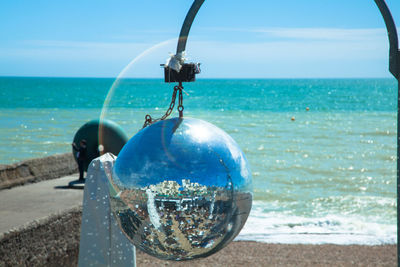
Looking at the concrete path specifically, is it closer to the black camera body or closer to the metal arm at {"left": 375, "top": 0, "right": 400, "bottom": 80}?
the black camera body

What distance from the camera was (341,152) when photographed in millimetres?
25906

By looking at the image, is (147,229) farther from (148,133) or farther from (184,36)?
(184,36)

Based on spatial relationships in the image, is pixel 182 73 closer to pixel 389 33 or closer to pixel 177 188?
pixel 177 188

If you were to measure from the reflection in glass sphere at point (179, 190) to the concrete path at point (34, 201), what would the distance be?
403cm

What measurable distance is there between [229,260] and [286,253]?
1210 mm

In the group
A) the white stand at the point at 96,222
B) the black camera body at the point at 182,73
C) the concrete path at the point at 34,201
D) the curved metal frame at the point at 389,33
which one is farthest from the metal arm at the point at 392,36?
the concrete path at the point at 34,201

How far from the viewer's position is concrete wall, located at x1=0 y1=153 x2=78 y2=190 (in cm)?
914

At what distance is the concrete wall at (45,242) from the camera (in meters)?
5.76

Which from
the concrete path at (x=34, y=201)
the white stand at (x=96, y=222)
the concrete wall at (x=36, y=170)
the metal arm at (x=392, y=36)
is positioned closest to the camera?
the metal arm at (x=392, y=36)

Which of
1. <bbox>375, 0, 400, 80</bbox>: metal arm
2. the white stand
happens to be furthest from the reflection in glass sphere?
the white stand

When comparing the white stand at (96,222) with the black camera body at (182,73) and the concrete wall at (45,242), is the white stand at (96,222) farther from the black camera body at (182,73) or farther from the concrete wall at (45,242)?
the black camera body at (182,73)

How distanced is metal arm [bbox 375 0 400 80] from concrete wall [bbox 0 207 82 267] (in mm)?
4595

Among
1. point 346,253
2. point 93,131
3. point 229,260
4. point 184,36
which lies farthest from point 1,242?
point 346,253

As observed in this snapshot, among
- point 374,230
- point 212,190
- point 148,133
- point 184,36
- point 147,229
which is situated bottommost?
point 374,230
